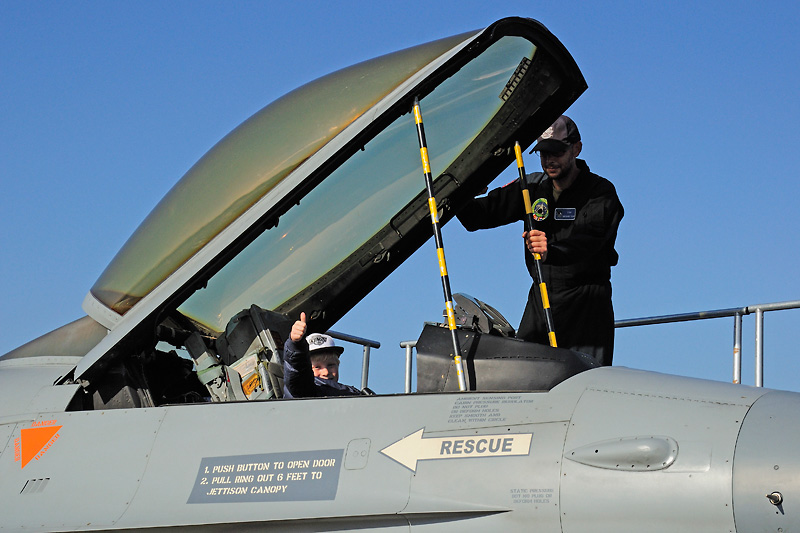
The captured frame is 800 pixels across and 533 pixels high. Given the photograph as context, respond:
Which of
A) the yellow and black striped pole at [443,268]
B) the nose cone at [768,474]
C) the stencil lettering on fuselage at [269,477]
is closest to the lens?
the nose cone at [768,474]

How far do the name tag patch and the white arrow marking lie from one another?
6.51 ft

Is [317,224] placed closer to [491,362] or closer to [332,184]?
[332,184]

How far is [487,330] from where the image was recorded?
4723 mm

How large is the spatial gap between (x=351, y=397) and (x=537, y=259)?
1.46 metres

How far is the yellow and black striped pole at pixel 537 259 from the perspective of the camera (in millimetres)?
4834

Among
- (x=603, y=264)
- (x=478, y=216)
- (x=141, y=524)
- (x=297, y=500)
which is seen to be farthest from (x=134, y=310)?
(x=603, y=264)

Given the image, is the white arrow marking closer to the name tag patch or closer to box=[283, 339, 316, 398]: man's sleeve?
box=[283, 339, 316, 398]: man's sleeve

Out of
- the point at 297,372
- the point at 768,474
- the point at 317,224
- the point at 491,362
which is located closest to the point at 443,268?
the point at 491,362

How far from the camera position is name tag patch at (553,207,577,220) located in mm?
5285

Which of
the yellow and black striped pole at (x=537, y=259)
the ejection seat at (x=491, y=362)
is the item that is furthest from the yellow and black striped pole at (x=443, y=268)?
the yellow and black striped pole at (x=537, y=259)

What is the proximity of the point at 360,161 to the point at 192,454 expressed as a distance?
5.86 ft

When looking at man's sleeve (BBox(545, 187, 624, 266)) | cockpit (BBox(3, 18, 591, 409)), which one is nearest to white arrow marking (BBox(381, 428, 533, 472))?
cockpit (BBox(3, 18, 591, 409))

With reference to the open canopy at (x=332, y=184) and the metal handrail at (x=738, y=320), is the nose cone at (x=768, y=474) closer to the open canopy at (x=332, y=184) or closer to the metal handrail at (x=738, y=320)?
the open canopy at (x=332, y=184)

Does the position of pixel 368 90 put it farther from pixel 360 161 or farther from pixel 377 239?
pixel 377 239
